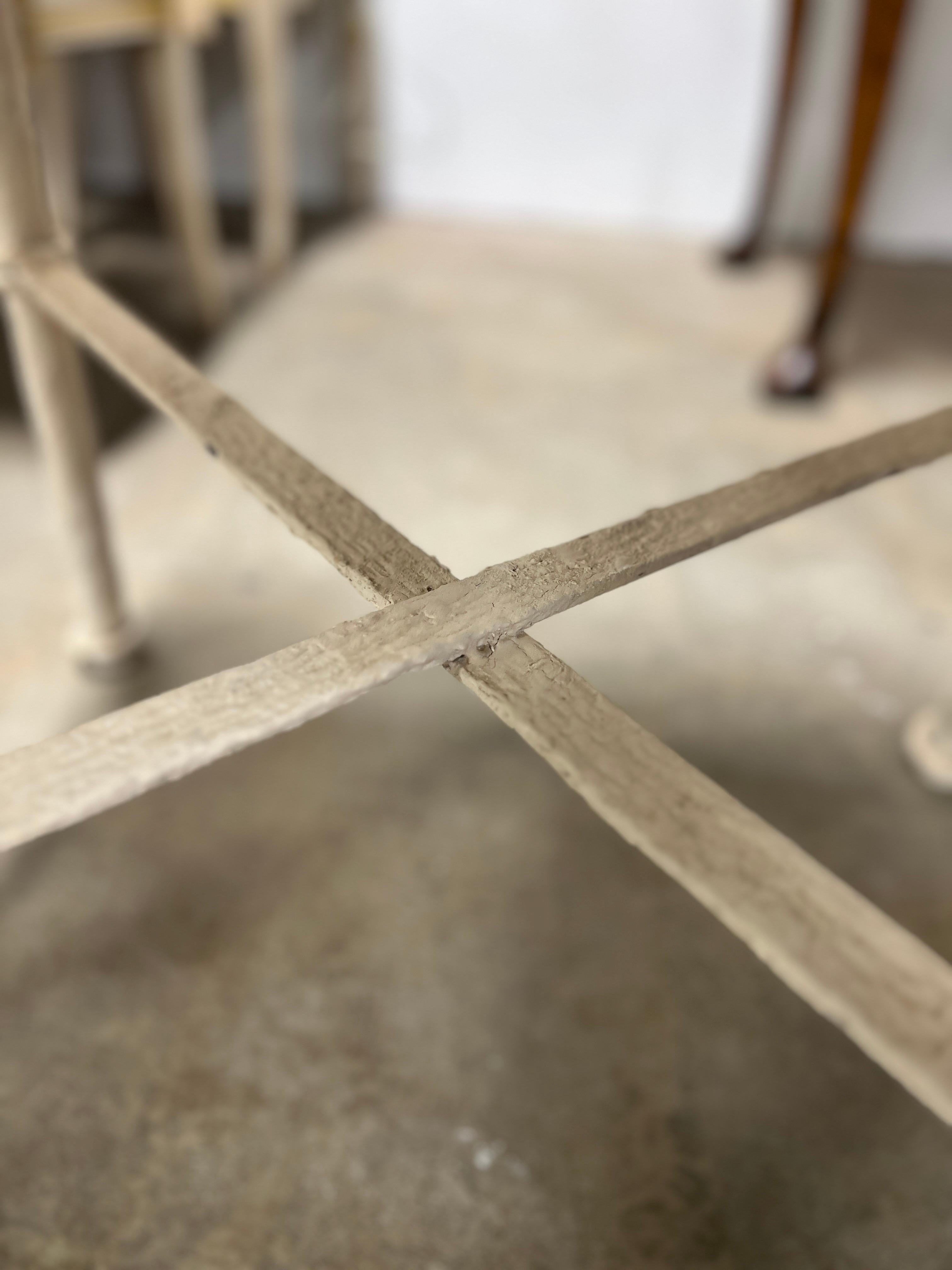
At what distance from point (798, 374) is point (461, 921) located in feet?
3.74

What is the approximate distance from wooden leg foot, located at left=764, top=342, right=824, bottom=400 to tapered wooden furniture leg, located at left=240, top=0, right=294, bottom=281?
1042mm

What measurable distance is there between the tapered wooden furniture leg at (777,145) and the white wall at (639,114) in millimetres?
103

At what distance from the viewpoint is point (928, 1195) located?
2.22 feet

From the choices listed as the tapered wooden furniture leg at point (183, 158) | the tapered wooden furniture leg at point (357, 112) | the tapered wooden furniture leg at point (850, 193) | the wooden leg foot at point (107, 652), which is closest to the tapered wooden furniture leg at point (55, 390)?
the wooden leg foot at point (107, 652)

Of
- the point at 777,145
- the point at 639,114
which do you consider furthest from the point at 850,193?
the point at 639,114

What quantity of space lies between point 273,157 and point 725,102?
0.97 metres

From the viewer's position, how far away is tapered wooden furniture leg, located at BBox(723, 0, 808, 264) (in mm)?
1709

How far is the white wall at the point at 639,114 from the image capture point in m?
1.89

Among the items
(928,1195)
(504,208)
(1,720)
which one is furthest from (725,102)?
(928,1195)

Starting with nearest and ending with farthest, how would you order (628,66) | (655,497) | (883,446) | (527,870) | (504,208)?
(883,446), (527,870), (655,497), (628,66), (504,208)

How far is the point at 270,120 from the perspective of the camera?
175cm

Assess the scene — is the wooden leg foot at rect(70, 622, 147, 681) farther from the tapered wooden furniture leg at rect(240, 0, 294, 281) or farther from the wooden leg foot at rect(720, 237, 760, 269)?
the wooden leg foot at rect(720, 237, 760, 269)

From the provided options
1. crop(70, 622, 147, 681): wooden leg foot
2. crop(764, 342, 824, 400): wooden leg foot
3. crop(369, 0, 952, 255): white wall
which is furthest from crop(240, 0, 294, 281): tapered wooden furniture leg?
crop(70, 622, 147, 681): wooden leg foot

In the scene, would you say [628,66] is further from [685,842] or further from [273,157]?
[685,842]
